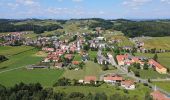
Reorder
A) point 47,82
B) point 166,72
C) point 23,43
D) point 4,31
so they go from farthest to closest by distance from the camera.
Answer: point 4,31, point 23,43, point 166,72, point 47,82

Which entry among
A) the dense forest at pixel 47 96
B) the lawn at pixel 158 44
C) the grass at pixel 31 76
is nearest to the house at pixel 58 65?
the grass at pixel 31 76

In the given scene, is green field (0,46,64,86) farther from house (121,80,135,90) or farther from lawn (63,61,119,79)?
house (121,80,135,90)

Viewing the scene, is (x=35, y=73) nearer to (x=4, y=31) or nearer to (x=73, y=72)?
(x=73, y=72)

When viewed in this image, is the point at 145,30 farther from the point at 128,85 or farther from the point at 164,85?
the point at 128,85

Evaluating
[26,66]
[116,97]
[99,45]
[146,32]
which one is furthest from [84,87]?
[146,32]

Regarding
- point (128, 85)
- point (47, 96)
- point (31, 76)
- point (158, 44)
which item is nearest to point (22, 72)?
point (31, 76)

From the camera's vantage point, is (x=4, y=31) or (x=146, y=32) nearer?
(x=146, y=32)

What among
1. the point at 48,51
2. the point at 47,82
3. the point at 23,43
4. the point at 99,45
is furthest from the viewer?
the point at 23,43

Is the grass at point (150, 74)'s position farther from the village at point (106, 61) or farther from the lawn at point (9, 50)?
the lawn at point (9, 50)

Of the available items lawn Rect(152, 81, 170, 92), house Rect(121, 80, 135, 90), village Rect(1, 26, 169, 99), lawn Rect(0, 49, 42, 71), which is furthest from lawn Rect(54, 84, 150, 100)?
lawn Rect(0, 49, 42, 71)
